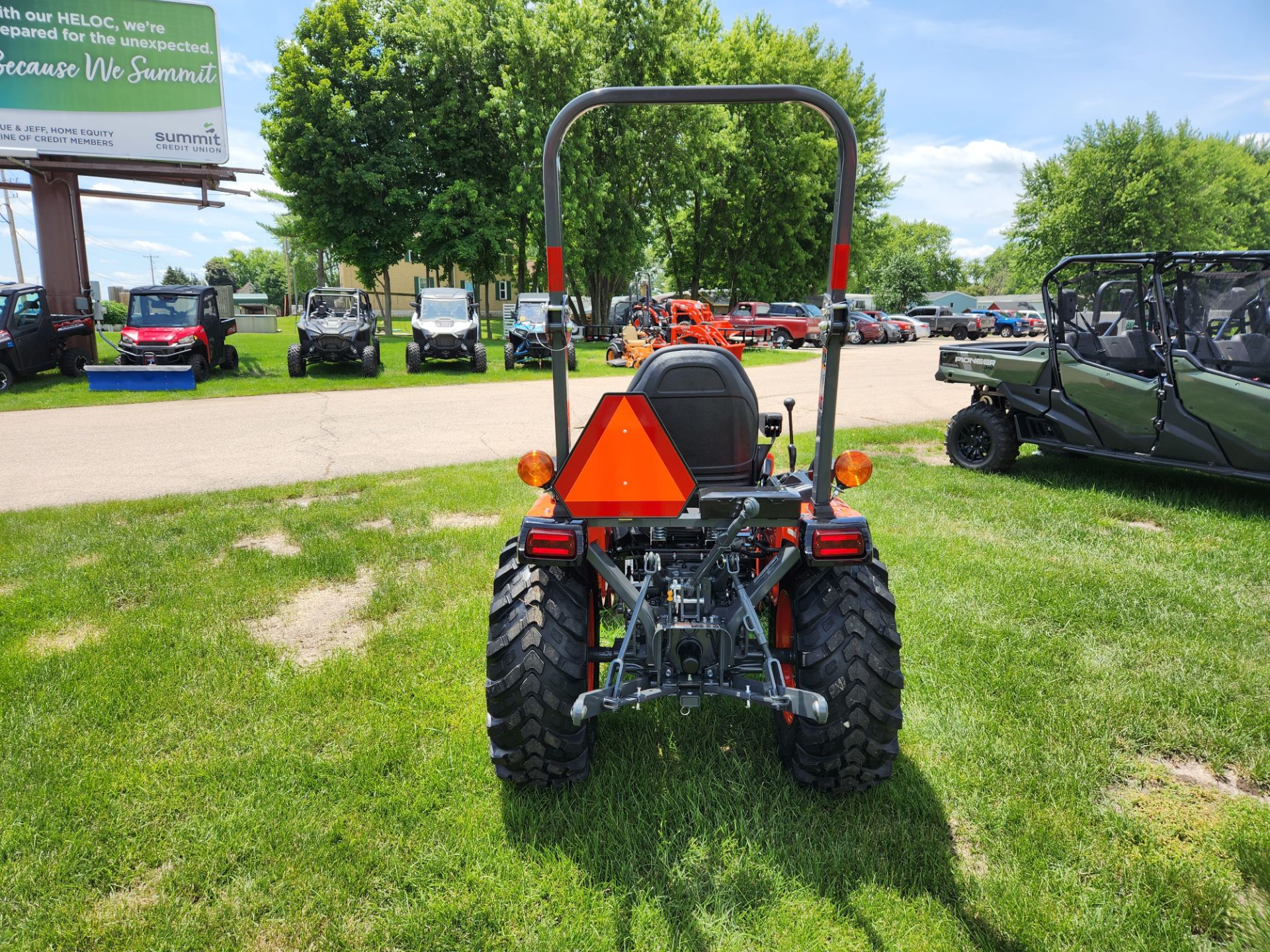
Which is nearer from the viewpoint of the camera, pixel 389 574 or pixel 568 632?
pixel 568 632

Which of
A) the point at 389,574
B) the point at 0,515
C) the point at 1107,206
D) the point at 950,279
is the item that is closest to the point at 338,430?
the point at 0,515

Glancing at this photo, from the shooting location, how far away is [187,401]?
13289 millimetres

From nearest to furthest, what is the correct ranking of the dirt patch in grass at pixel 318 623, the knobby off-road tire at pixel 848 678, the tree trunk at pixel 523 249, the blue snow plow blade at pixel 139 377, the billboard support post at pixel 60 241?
the knobby off-road tire at pixel 848 678 → the dirt patch in grass at pixel 318 623 → the blue snow plow blade at pixel 139 377 → the billboard support post at pixel 60 241 → the tree trunk at pixel 523 249

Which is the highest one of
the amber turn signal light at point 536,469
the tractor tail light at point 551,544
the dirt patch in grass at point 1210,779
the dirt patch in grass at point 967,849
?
the amber turn signal light at point 536,469

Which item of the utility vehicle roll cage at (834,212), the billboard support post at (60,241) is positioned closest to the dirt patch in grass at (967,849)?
the utility vehicle roll cage at (834,212)

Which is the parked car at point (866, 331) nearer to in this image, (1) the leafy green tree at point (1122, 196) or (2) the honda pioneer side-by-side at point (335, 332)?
(1) the leafy green tree at point (1122, 196)

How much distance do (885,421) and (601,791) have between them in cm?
1015

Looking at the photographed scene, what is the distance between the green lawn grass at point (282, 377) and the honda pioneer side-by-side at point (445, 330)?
410mm

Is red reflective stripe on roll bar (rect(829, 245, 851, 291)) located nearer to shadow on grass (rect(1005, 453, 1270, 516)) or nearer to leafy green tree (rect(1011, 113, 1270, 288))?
shadow on grass (rect(1005, 453, 1270, 516))

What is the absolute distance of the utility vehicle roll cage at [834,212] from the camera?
232 centimetres

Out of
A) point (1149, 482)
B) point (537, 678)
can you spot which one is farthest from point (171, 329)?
point (1149, 482)

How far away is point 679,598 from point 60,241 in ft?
69.0

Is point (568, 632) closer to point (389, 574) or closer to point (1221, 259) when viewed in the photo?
point (389, 574)

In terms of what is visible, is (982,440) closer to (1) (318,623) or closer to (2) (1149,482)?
(2) (1149,482)
